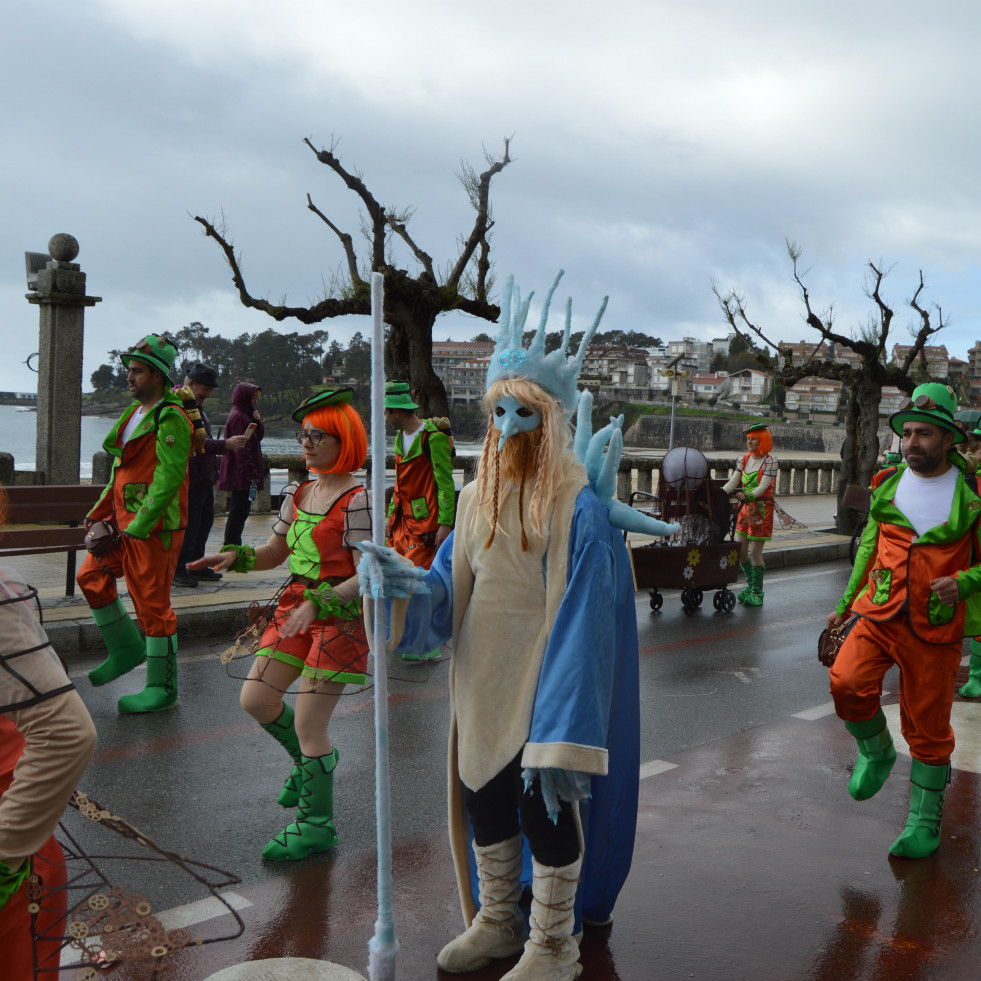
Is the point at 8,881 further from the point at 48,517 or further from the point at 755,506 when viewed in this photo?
the point at 755,506

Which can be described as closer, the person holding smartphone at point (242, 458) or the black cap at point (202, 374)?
the black cap at point (202, 374)

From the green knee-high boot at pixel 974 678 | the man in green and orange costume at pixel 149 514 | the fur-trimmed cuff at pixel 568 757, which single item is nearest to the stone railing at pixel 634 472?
the man in green and orange costume at pixel 149 514

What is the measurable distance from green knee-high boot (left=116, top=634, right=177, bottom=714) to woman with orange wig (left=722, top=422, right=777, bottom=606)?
20.4 ft

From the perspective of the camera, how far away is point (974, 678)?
718 centimetres

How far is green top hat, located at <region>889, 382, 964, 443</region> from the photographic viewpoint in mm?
4355

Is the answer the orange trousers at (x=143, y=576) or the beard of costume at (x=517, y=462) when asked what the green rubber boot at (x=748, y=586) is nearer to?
the orange trousers at (x=143, y=576)

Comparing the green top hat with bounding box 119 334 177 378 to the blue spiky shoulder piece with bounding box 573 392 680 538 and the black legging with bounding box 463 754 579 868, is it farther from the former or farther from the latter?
the black legging with bounding box 463 754 579 868

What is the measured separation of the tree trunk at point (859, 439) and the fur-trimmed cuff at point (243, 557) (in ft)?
47.3

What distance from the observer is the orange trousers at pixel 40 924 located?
1964mm

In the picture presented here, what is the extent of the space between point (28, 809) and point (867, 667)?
338cm

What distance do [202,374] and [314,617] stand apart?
18.7ft

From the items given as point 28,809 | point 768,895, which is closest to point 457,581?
point 28,809

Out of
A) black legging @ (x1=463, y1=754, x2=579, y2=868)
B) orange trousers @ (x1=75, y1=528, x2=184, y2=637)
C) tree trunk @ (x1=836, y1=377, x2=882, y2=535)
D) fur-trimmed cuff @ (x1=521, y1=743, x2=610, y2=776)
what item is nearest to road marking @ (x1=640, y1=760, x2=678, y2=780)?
black legging @ (x1=463, y1=754, x2=579, y2=868)

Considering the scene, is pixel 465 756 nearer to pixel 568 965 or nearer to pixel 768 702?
pixel 568 965
